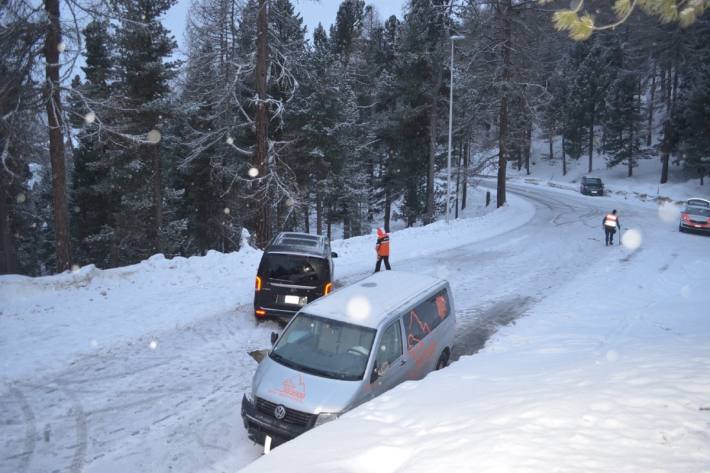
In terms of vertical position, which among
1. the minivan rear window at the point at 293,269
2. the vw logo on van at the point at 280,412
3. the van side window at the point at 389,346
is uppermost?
the minivan rear window at the point at 293,269

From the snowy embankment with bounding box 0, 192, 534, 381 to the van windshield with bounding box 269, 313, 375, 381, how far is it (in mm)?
3656

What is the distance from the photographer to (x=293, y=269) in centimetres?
1065

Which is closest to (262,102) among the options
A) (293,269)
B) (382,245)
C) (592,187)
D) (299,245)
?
(382,245)

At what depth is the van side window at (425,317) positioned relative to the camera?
772 cm

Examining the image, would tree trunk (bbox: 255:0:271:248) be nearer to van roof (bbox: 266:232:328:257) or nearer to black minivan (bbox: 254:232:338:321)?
van roof (bbox: 266:232:328:257)

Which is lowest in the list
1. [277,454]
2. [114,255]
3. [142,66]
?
[114,255]

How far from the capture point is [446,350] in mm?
9078

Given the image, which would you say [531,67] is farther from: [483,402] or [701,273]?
[483,402]

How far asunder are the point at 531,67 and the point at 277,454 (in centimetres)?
3148

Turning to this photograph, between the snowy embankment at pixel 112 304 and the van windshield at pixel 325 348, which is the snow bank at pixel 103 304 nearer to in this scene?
the snowy embankment at pixel 112 304

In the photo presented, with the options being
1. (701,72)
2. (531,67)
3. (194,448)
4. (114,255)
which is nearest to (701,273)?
(194,448)

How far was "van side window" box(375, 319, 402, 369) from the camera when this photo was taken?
272 inches

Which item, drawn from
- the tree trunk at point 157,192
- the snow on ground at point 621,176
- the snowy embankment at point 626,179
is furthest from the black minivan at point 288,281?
the snow on ground at point 621,176

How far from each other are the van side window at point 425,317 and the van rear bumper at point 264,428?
2.26m
